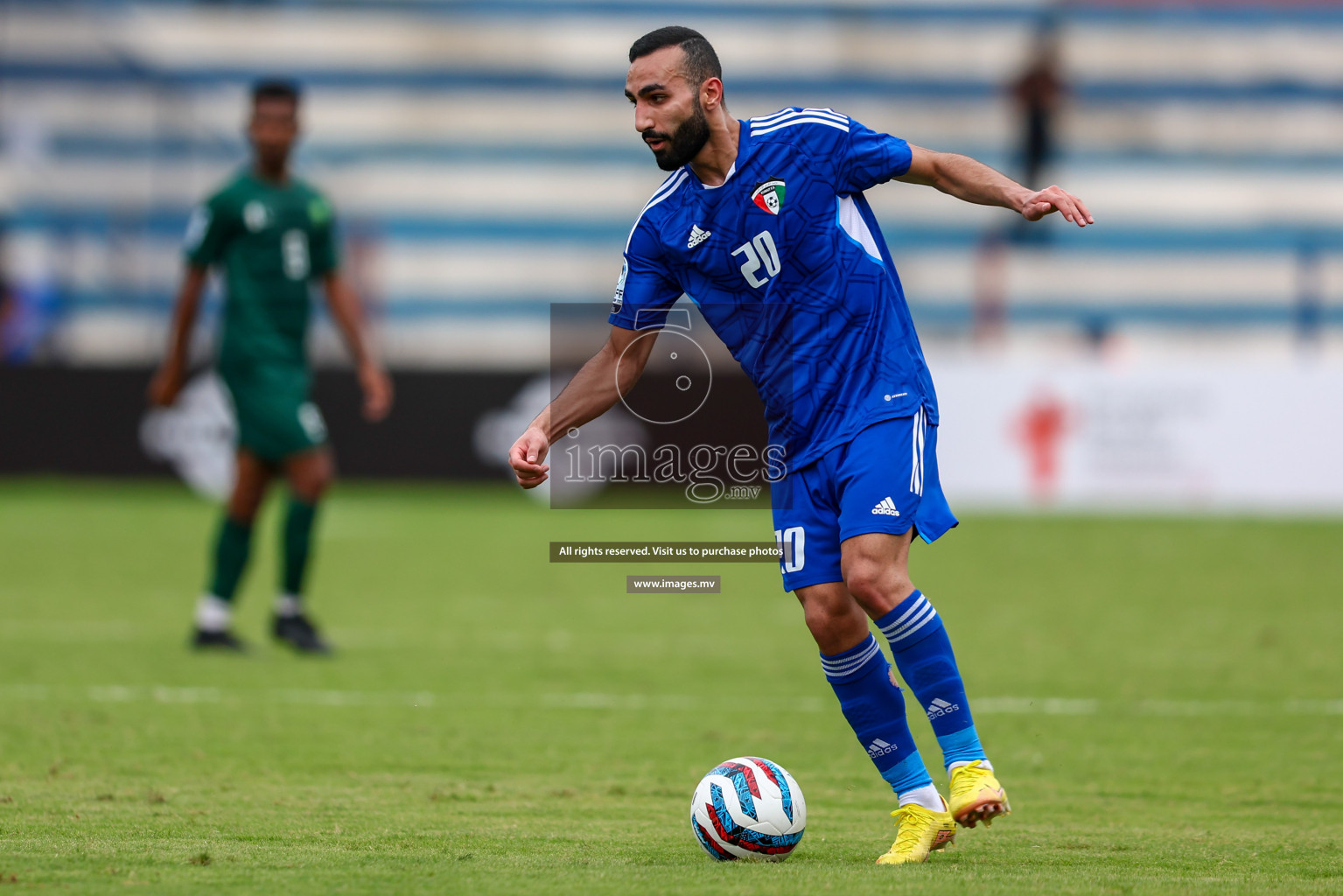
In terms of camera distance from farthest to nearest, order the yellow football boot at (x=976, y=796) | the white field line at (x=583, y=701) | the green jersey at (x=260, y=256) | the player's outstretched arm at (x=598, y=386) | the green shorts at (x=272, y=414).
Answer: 1. the green jersey at (x=260, y=256)
2. the green shorts at (x=272, y=414)
3. the white field line at (x=583, y=701)
4. the player's outstretched arm at (x=598, y=386)
5. the yellow football boot at (x=976, y=796)

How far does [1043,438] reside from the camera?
15.2m

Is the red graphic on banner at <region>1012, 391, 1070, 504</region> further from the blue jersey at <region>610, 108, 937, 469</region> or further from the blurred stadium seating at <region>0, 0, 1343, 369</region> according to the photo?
the blue jersey at <region>610, 108, 937, 469</region>

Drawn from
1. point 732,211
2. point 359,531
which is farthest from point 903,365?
point 359,531

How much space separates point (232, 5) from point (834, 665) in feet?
77.7

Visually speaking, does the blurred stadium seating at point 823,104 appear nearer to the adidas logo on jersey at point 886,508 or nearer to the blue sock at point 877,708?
the blue sock at point 877,708

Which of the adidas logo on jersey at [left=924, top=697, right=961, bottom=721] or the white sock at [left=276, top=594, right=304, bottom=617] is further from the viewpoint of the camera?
the white sock at [left=276, top=594, right=304, bottom=617]

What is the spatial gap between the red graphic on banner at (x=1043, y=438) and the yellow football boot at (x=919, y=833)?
11238mm

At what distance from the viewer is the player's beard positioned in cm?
419

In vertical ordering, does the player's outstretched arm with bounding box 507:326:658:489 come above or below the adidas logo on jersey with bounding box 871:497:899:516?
above

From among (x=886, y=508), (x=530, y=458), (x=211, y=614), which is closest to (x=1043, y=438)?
(x=211, y=614)

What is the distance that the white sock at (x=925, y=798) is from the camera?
4.17 metres

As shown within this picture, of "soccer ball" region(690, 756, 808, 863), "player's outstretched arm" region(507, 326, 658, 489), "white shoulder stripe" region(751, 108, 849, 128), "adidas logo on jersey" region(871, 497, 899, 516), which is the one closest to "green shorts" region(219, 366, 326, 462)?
"player's outstretched arm" region(507, 326, 658, 489)

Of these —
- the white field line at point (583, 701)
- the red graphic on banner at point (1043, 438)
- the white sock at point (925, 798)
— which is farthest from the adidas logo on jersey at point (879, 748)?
the red graphic on banner at point (1043, 438)

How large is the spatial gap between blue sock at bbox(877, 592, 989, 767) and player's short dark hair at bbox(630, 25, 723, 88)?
54.9 inches
